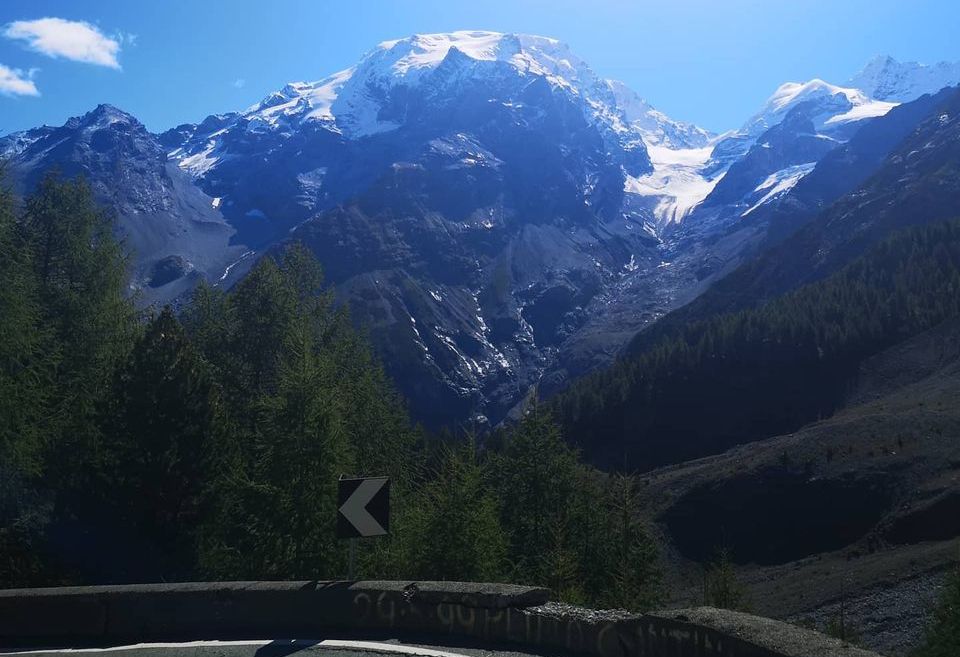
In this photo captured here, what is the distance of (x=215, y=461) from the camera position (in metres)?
24.1

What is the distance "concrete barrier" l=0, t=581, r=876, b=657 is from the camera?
8.50 meters

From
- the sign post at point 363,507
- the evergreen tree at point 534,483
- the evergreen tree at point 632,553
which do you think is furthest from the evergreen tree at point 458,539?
the evergreen tree at point 534,483

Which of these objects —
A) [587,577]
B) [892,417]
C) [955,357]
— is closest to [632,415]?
[955,357]

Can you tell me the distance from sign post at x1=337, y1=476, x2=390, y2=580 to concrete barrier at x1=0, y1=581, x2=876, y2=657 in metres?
0.69

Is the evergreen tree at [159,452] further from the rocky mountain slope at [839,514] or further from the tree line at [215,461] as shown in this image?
the rocky mountain slope at [839,514]

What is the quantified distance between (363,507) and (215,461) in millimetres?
15016

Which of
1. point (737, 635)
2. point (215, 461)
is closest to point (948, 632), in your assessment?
point (737, 635)

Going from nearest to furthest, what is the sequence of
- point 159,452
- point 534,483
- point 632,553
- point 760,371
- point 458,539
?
point 458,539
point 159,452
point 632,553
point 534,483
point 760,371

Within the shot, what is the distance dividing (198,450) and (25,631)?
14209 millimetres

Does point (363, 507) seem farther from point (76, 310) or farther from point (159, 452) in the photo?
point (76, 310)

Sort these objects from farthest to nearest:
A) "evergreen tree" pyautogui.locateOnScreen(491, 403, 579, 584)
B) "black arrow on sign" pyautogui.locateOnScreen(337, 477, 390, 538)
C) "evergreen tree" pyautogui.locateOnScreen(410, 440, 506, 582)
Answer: "evergreen tree" pyautogui.locateOnScreen(491, 403, 579, 584) < "evergreen tree" pyautogui.locateOnScreen(410, 440, 506, 582) < "black arrow on sign" pyautogui.locateOnScreen(337, 477, 390, 538)

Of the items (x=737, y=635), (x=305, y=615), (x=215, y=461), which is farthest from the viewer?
(x=215, y=461)

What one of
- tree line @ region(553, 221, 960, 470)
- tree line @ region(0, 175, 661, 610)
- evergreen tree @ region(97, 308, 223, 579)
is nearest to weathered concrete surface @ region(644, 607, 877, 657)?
tree line @ region(0, 175, 661, 610)

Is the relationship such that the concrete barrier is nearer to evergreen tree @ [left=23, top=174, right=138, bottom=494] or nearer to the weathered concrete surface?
the weathered concrete surface
